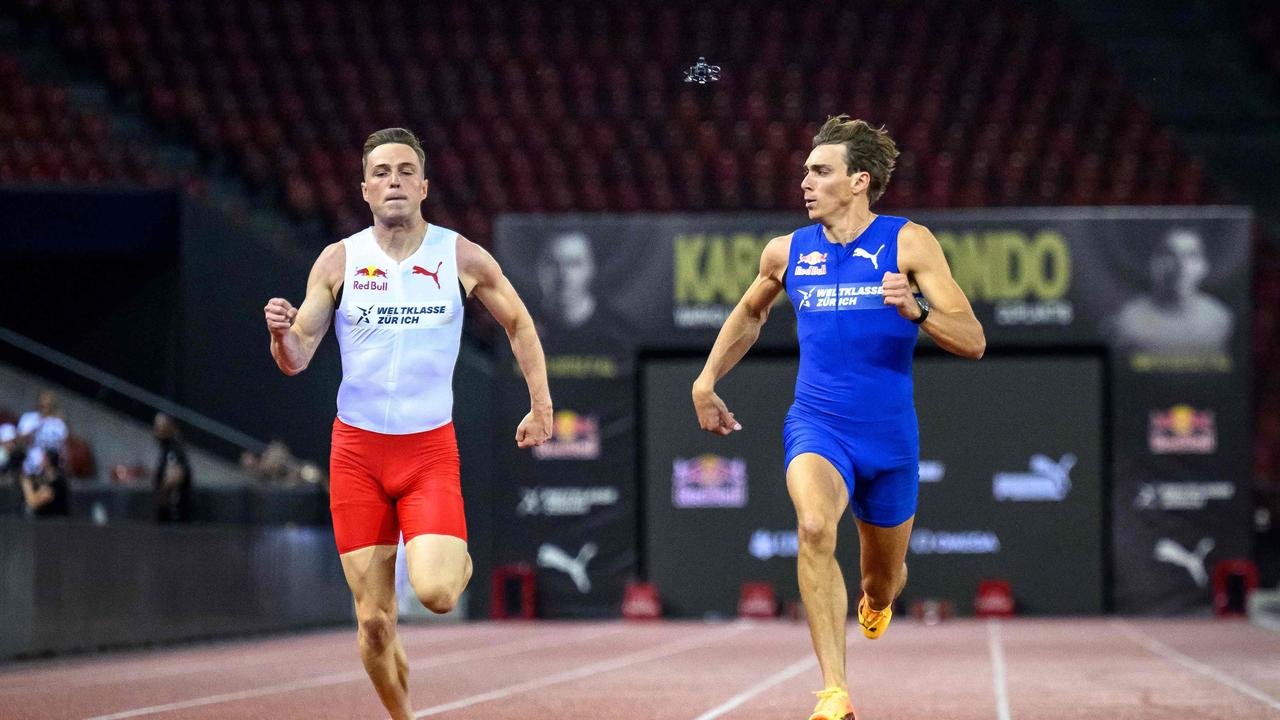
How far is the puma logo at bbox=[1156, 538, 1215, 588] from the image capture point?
23688 millimetres

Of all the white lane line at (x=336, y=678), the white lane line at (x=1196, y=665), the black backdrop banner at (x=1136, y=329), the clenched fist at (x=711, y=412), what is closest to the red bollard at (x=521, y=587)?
the black backdrop banner at (x=1136, y=329)

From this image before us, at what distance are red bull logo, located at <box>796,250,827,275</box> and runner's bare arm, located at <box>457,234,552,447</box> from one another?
1185 millimetres

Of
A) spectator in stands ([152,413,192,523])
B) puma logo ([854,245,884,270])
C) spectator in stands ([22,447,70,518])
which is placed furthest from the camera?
spectator in stands ([152,413,192,523])

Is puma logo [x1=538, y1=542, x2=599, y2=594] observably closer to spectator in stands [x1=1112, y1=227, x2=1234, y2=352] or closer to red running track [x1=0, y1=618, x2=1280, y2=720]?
red running track [x1=0, y1=618, x2=1280, y2=720]

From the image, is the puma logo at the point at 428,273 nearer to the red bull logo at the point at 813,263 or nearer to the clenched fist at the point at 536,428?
the clenched fist at the point at 536,428

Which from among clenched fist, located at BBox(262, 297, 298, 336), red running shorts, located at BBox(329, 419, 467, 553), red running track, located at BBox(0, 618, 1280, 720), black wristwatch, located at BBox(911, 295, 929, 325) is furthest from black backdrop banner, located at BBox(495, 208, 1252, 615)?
clenched fist, located at BBox(262, 297, 298, 336)

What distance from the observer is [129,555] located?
1722 centimetres

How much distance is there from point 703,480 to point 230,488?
6.18 meters

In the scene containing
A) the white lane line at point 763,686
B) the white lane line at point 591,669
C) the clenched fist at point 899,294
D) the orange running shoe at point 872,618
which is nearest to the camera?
the clenched fist at point 899,294

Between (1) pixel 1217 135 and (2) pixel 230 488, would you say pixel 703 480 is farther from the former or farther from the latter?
(1) pixel 1217 135

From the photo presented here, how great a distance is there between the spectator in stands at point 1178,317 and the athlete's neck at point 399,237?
17605 millimetres

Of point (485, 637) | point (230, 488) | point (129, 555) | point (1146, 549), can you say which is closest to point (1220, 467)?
point (1146, 549)

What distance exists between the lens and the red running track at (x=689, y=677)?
10.6 metres

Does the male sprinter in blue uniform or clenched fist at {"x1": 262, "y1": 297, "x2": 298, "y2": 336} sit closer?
clenched fist at {"x1": 262, "y1": 297, "x2": 298, "y2": 336}
